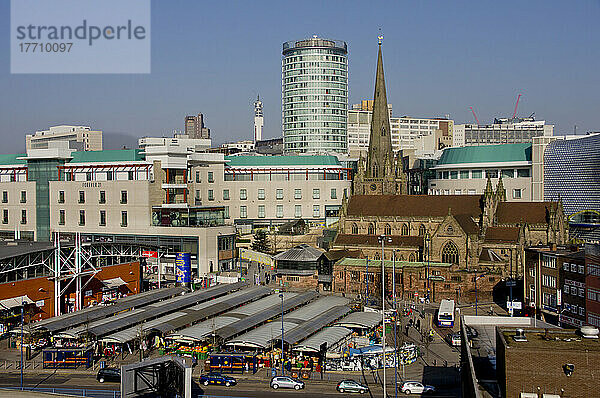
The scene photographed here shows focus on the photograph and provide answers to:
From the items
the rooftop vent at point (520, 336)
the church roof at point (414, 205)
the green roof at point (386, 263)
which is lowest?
the green roof at point (386, 263)

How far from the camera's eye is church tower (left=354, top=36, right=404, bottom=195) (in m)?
113

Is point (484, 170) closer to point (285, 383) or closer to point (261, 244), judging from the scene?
point (261, 244)

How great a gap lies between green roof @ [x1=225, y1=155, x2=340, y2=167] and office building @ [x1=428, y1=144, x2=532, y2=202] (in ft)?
79.7

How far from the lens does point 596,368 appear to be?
958 inches

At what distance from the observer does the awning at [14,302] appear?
202 feet

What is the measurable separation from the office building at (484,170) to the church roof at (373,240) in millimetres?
35068

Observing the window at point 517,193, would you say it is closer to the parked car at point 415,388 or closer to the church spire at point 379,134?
the church spire at point 379,134

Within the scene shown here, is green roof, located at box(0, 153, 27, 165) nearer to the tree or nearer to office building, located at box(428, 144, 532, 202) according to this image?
the tree

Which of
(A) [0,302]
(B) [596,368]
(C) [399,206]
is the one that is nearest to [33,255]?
(A) [0,302]

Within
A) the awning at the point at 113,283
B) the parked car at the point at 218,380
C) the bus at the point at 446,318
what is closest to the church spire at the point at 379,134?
the bus at the point at 446,318

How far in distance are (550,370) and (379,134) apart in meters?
93.3

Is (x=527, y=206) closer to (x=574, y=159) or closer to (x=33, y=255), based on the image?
(x=574, y=159)

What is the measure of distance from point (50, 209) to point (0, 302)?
44209 millimetres

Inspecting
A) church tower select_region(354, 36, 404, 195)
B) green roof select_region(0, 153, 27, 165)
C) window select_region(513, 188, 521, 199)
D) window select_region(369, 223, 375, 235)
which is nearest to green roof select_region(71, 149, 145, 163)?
green roof select_region(0, 153, 27, 165)
